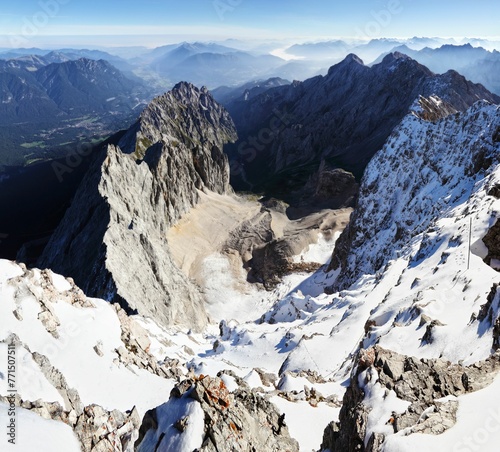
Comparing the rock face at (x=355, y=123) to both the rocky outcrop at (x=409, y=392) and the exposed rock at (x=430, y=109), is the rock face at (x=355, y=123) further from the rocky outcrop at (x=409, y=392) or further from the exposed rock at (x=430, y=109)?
the rocky outcrop at (x=409, y=392)

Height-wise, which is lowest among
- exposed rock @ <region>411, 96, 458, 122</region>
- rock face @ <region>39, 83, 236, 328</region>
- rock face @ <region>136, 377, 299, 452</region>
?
rock face @ <region>39, 83, 236, 328</region>

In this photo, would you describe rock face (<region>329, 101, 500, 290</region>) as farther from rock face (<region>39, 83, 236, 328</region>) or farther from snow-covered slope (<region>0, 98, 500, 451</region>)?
rock face (<region>39, 83, 236, 328</region>)

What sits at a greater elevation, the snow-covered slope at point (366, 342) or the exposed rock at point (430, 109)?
the exposed rock at point (430, 109)

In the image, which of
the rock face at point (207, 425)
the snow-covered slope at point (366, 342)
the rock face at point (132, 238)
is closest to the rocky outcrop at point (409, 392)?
the snow-covered slope at point (366, 342)

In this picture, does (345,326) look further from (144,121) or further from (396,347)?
(144,121)

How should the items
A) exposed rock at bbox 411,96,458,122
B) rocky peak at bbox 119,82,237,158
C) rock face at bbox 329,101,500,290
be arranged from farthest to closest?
rocky peak at bbox 119,82,237,158, exposed rock at bbox 411,96,458,122, rock face at bbox 329,101,500,290

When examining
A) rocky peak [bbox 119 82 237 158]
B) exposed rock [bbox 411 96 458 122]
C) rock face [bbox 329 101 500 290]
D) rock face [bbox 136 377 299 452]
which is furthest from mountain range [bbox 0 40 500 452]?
rocky peak [bbox 119 82 237 158]

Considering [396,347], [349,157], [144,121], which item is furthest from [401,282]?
[144,121]
